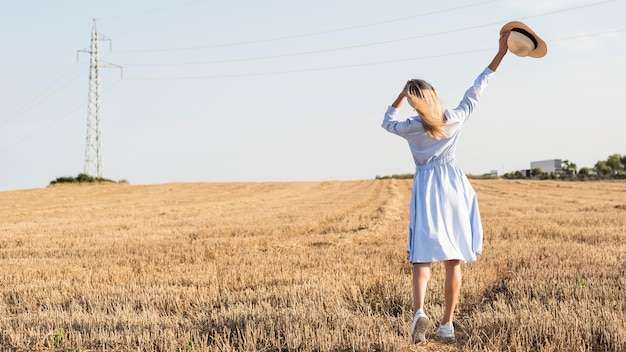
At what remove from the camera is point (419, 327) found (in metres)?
5.26

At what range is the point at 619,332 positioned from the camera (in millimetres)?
5320

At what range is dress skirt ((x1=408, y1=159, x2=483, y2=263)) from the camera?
5.32 meters

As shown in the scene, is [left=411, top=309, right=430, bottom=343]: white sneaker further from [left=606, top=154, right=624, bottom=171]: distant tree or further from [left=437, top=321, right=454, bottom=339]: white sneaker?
[left=606, top=154, right=624, bottom=171]: distant tree

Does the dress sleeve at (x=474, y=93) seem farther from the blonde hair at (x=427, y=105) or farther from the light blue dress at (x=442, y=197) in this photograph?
the blonde hair at (x=427, y=105)

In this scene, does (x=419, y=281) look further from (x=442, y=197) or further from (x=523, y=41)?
(x=523, y=41)

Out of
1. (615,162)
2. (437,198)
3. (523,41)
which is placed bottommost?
(437,198)

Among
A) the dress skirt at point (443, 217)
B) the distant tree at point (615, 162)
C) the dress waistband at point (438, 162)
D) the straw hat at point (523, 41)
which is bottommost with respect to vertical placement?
the dress skirt at point (443, 217)

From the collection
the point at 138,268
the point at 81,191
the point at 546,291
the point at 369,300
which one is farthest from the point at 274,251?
the point at 81,191

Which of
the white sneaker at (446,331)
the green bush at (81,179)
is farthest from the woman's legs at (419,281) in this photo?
the green bush at (81,179)

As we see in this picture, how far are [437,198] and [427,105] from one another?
2.54 feet

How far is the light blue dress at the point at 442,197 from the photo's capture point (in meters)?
5.35

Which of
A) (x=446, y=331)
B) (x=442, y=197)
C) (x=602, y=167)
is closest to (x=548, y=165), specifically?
(x=602, y=167)

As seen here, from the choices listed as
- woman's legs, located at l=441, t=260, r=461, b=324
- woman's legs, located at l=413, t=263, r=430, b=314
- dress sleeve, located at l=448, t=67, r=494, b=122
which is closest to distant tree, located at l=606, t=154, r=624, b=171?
dress sleeve, located at l=448, t=67, r=494, b=122

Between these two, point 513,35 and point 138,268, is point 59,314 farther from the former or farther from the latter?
point 513,35
